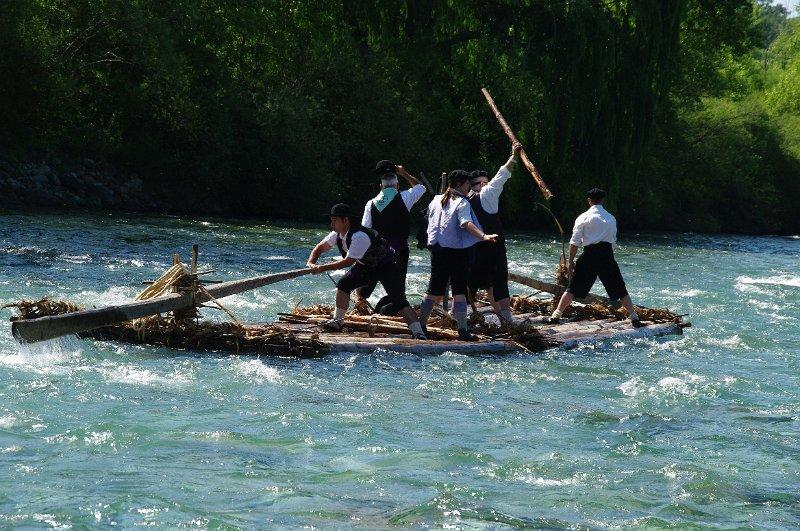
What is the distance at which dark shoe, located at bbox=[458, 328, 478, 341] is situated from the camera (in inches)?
471

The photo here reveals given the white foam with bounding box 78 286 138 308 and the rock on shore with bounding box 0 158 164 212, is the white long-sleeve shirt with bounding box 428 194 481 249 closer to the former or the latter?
the white foam with bounding box 78 286 138 308

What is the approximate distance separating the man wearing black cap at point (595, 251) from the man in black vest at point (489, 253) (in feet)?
3.04

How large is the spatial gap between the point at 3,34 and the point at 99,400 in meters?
23.0

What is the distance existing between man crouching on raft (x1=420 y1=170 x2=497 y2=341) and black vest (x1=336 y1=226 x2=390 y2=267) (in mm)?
584

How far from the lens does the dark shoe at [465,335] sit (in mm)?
11953

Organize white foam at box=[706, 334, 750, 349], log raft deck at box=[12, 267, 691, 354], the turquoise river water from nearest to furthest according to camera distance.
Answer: the turquoise river water < log raft deck at box=[12, 267, 691, 354] < white foam at box=[706, 334, 750, 349]

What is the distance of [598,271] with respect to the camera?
43.7 ft

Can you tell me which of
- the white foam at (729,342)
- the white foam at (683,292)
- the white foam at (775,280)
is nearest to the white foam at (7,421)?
the white foam at (729,342)

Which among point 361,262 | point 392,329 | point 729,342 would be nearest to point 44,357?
point 361,262

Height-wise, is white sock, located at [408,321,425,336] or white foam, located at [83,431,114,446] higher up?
white sock, located at [408,321,425,336]

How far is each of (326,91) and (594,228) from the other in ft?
76.1

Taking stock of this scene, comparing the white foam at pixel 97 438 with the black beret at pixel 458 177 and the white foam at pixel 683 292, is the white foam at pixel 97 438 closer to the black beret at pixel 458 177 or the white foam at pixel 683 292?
the black beret at pixel 458 177

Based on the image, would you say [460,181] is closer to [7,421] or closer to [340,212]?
[340,212]

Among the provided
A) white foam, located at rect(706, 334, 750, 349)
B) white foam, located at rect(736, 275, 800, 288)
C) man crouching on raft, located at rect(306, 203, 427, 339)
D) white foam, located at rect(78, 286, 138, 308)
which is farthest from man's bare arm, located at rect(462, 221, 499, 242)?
white foam, located at rect(736, 275, 800, 288)
